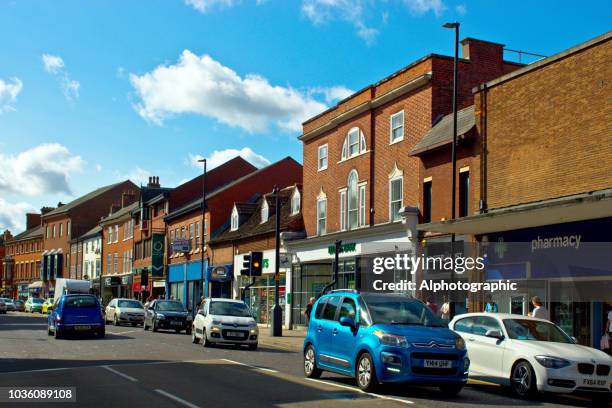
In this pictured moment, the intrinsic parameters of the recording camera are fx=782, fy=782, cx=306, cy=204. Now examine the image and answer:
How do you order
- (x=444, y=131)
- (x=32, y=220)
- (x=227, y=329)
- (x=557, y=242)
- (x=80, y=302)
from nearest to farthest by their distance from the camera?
1. (x=557, y=242)
2. (x=227, y=329)
3. (x=444, y=131)
4. (x=80, y=302)
5. (x=32, y=220)

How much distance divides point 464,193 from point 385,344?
15.1 metres

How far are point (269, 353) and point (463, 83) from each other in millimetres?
13831

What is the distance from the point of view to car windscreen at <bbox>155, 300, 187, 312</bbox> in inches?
1409


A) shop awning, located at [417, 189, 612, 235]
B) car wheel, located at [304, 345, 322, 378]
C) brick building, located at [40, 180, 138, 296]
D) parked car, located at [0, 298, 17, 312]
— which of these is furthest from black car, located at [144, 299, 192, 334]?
brick building, located at [40, 180, 138, 296]

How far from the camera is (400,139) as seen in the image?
3144 cm

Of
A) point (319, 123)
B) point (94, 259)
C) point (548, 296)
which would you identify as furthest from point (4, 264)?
point (548, 296)

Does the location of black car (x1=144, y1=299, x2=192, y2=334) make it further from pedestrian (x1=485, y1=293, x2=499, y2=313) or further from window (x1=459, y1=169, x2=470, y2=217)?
pedestrian (x1=485, y1=293, x2=499, y2=313)

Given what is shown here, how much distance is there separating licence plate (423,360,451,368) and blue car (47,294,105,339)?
18.6 metres

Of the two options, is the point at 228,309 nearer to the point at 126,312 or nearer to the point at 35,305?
the point at 126,312

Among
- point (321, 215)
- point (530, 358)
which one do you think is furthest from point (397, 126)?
point (530, 358)

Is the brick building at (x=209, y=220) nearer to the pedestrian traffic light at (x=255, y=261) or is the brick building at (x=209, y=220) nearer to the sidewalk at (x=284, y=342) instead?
the sidewalk at (x=284, y=342)

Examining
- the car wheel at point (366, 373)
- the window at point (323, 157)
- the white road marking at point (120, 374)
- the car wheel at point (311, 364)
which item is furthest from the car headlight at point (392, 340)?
the window at point (323, 157)

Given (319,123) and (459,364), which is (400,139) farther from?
(459,364)

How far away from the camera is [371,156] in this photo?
3372 cm
